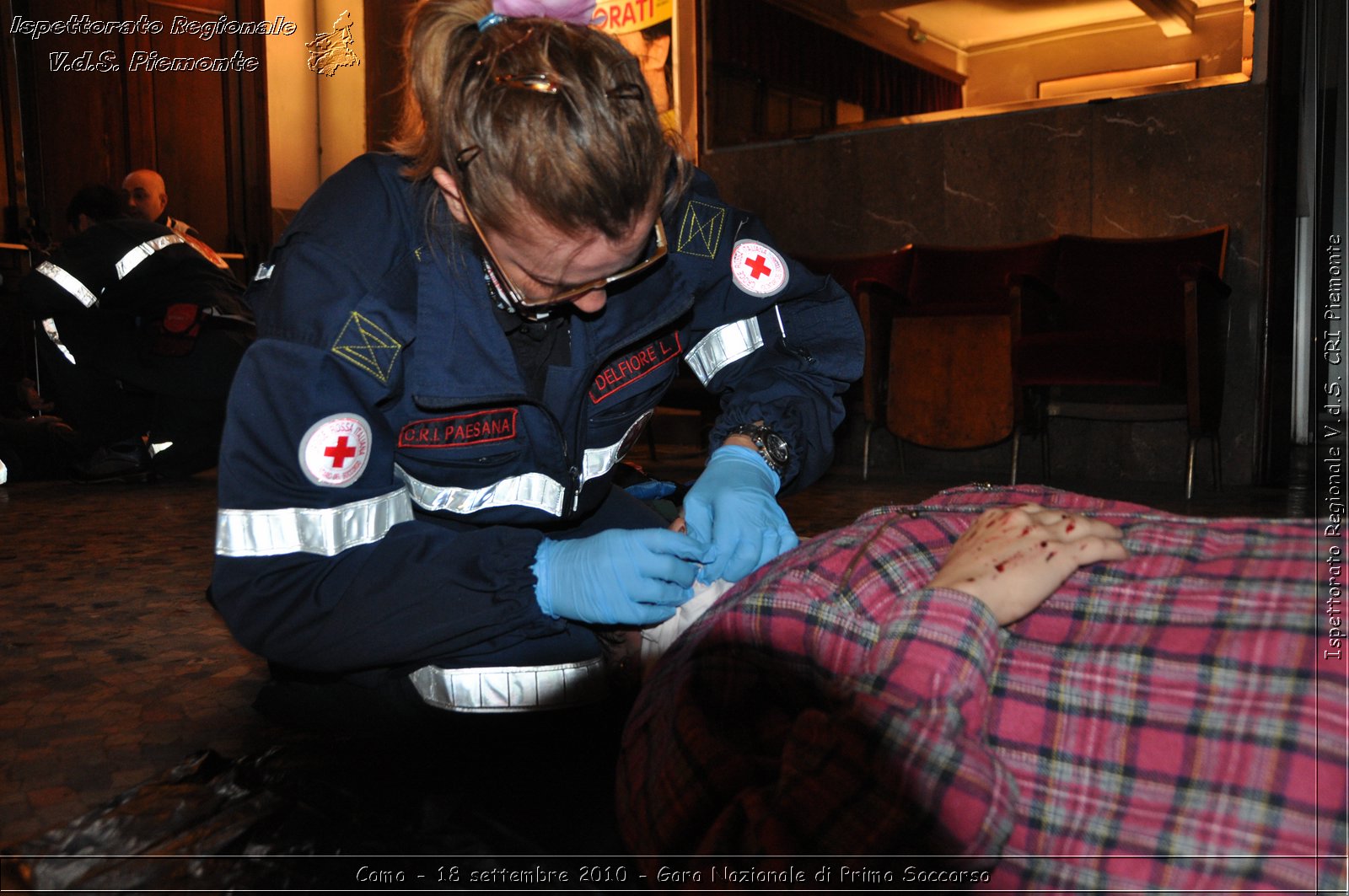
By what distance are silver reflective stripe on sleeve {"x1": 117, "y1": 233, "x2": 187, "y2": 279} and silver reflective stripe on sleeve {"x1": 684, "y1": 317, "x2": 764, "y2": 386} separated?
115 inches

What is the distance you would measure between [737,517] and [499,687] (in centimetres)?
36

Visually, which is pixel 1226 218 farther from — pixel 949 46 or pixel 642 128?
pixel 949 46

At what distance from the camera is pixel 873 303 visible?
372 centimetres

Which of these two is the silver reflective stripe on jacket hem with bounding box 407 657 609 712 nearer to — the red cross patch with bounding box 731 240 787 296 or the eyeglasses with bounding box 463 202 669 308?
the eyeglasses with bounding box 463 202 669 308

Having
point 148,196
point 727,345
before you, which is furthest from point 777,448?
point 148,196

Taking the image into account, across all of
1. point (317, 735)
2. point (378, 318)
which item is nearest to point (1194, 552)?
point (378, 318)

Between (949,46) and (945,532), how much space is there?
23.4 feet

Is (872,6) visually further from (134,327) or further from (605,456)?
(605,456)

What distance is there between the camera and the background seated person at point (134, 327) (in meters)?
3.58

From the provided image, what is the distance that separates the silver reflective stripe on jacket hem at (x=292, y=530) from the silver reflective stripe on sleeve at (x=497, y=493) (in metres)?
0.17

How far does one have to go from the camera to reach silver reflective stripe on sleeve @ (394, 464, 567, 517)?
4.15ft

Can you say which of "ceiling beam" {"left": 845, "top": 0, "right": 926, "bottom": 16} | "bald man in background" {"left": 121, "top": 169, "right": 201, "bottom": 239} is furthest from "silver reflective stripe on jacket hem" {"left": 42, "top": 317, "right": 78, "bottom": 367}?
"ceiling beam" {"left": 845, "top": 0, "right": 926, "bottom": 16}

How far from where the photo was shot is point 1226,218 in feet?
12.1

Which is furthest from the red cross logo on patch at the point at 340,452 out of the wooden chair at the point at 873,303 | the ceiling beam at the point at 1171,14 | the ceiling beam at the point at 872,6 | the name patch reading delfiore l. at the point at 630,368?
the ceiling beam at the point at 872,6
